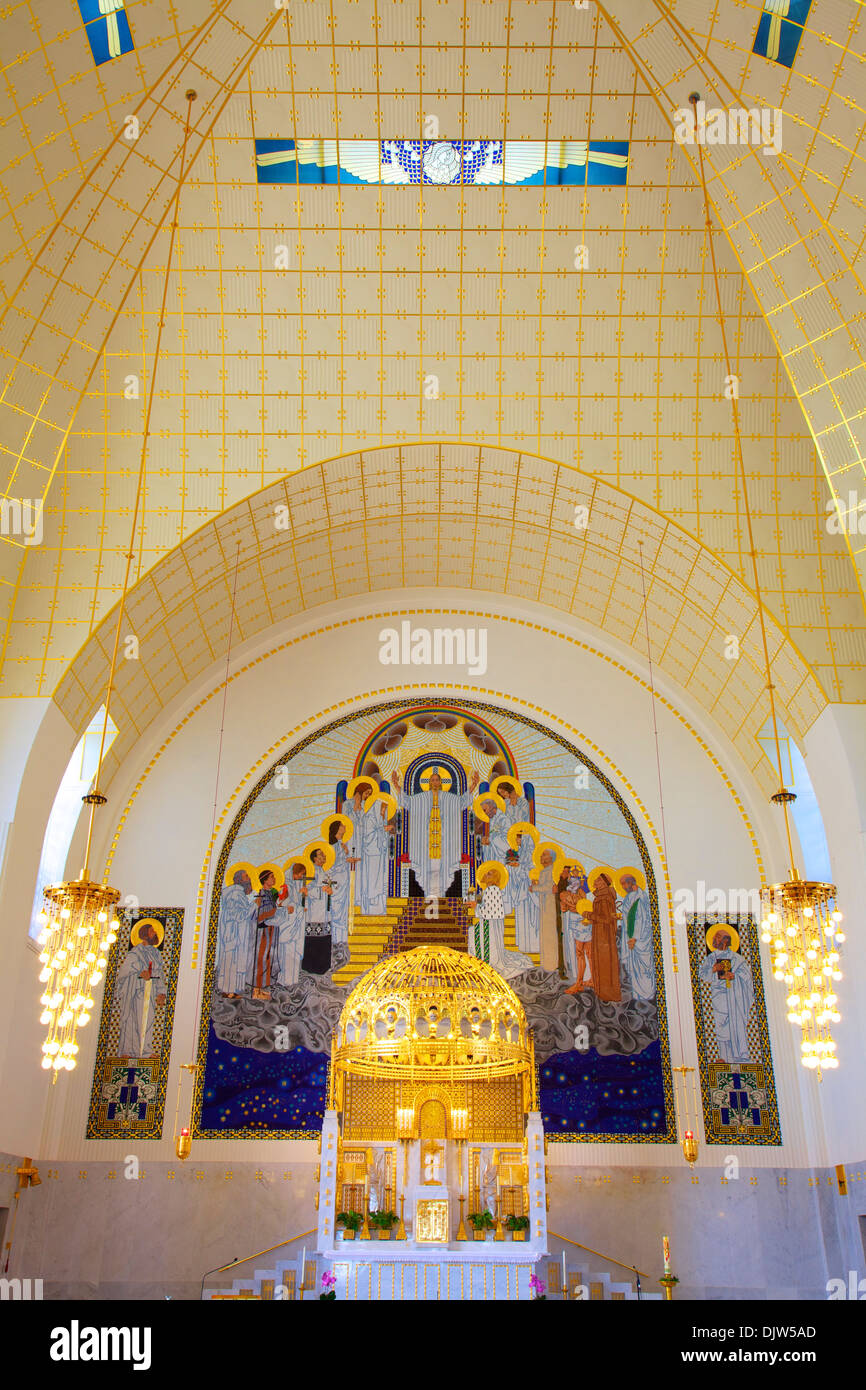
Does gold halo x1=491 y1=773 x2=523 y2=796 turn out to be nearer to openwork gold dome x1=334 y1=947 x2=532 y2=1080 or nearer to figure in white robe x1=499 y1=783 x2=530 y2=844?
figure in white robe x1=499 y1=783 x2=530 y2=844

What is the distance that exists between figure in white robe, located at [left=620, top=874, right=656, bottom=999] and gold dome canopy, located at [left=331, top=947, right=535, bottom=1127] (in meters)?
1.59

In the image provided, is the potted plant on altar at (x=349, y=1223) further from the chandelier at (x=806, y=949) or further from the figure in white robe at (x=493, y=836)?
the chandelier at (x=806, y=949)

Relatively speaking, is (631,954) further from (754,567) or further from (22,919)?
(22,919)

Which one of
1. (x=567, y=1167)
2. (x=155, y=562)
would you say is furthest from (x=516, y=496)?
(x=567, y=1167)

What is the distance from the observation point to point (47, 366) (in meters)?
10.5

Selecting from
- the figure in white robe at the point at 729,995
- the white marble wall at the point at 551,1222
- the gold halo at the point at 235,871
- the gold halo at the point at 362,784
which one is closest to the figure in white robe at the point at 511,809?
the gold halo at the point at 362,784

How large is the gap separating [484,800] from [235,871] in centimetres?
349

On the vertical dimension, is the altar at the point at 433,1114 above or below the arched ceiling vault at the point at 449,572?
below

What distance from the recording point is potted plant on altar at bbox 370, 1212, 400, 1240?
10938 mm

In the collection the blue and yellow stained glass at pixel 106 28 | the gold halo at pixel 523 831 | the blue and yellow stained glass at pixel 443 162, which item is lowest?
the gold halo at pixel 523 831

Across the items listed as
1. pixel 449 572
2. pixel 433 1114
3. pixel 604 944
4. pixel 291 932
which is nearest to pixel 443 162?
pixel 449 572

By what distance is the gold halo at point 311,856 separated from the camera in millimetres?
13688

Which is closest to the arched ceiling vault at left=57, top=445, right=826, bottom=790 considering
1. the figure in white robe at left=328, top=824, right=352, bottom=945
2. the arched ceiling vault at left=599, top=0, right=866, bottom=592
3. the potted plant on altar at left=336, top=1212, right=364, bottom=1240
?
the arched ceiling vault at left=599, top=0, right=866, bottom=592

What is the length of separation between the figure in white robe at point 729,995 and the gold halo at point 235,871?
19.6ft
